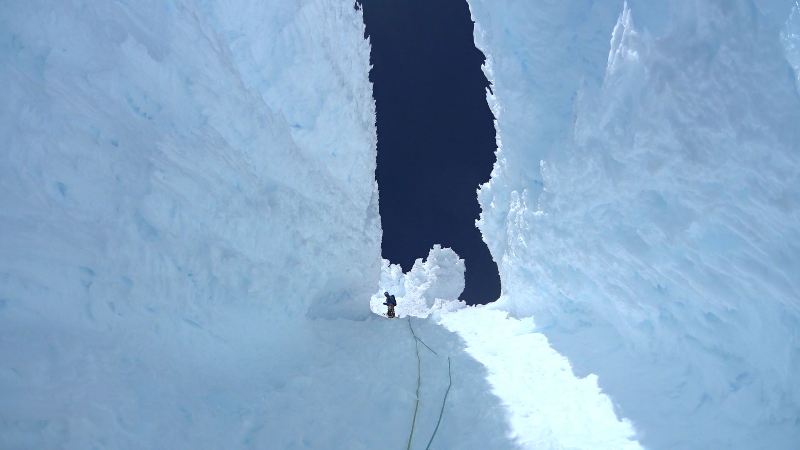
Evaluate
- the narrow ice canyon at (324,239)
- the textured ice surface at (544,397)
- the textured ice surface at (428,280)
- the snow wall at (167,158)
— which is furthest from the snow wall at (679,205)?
the textured ice surface at (428,280)

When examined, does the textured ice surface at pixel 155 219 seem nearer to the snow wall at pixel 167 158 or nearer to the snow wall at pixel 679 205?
the snow wall at pixel 167 158

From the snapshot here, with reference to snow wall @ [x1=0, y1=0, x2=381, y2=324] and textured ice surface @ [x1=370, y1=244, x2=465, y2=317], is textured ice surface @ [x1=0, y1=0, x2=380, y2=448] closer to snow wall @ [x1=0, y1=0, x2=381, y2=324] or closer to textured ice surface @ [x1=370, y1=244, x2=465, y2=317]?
snow wall @ [x1=0, y1=0, x2=381, y2=324]

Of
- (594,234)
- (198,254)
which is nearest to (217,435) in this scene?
(198,254)

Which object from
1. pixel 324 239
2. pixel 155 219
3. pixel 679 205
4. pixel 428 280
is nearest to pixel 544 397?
pixel 679 205

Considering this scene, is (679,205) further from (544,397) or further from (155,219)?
(155,219)

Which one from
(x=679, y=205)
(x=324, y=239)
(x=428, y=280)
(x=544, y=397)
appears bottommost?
(x=544, y=397)
